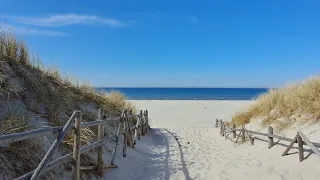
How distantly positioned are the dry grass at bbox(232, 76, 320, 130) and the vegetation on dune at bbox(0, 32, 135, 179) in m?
6.73

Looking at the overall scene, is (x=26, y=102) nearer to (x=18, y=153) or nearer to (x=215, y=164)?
(x=18, y=153)

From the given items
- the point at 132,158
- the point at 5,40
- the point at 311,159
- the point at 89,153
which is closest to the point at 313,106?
the point at 311,159

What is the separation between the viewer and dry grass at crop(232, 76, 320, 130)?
Result: 10970 mm

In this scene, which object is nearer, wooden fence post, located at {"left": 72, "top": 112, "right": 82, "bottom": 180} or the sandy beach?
wooden fence post, located at {"left": 72, "top": 112, "right": 82, "bottom": 180}

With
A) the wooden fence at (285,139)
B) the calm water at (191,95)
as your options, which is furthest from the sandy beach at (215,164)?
the calm water at (191,95)

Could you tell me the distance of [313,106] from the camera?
10.6m

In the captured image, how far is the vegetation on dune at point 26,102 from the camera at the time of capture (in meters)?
5.04

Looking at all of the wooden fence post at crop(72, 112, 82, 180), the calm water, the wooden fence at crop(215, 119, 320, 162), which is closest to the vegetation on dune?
the wooden fence post at crop(72, 112, 82, 180)

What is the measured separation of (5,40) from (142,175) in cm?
470

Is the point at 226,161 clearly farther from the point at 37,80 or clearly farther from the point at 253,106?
the point at 253,106

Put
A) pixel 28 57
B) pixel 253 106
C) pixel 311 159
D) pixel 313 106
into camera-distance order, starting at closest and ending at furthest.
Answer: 1. pixel 311 159
2. pixel 28 57
3. pixel 313 106
4. pixel 253 106

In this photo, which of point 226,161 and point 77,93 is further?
point 77,93

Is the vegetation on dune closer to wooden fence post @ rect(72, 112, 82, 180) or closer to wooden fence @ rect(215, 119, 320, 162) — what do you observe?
wooden fence post @ rect(72, 112, 82, 180)

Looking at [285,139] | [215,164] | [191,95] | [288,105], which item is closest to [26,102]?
[215,164]
